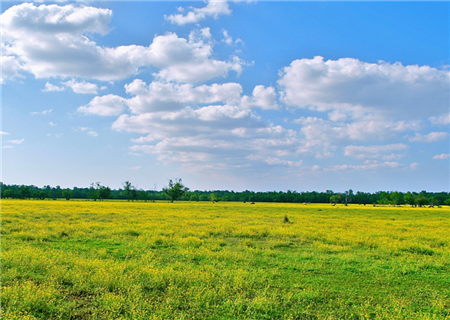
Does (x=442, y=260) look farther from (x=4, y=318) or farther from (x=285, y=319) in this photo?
(x=4, y=318)

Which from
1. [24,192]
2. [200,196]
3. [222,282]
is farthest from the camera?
[200,196]

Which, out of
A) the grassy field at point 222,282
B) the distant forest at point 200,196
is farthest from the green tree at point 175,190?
the grassy field at point 222,282

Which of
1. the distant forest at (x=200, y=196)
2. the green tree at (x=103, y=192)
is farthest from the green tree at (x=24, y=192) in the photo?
the green tree at (x=103, y=192)

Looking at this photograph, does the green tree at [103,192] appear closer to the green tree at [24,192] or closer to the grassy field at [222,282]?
the green tree at [24,192]

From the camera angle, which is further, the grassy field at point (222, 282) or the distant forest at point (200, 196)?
the distant forest at point (200, 196)

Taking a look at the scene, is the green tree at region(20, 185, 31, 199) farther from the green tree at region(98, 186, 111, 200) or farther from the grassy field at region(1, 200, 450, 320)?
the grassy field at region(1, 200, 450, 320)

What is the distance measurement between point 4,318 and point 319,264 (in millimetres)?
10408

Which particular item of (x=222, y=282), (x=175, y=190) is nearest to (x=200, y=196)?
(x=175, y=190)

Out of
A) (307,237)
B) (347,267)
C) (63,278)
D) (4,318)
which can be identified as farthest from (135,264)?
(307,237)

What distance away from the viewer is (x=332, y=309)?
24.2 ft

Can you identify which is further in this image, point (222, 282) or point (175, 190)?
point (175, 190)

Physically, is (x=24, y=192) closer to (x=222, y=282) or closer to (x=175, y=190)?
(x=175, y=190)

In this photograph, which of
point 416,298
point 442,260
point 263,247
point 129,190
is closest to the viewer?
point 416,298

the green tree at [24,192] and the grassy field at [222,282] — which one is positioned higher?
the grassy field at [222,282]
